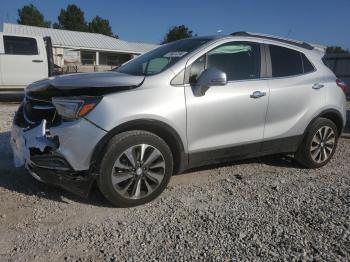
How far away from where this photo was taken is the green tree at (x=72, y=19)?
6619 cm

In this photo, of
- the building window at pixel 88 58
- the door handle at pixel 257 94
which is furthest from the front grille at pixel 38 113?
the building window at pixel 88 58

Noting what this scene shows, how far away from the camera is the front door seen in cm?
389

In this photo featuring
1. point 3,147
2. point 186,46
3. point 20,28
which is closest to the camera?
point 186,46

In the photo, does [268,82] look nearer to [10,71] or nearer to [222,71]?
[222,71]

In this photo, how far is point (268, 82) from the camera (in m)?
4.39

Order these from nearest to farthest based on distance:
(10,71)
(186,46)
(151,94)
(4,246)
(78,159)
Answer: (4,246) → (78,159) → (151,94) → (186,46) → (10,71)

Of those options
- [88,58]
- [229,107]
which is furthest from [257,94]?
[88,58]

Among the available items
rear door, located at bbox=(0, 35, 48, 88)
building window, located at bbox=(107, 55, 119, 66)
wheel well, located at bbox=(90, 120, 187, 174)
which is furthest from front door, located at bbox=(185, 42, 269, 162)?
building window, located at bbox=(107, 55, 119, 66)

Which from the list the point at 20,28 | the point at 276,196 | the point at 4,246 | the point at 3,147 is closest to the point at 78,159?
→ the point at 4,246

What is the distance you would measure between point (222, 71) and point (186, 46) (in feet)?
1.87

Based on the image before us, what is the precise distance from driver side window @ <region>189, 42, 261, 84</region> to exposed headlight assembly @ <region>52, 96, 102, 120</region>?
1.09 m

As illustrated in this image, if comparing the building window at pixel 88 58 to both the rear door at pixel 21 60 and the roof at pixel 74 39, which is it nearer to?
the roof at pixel 74 39

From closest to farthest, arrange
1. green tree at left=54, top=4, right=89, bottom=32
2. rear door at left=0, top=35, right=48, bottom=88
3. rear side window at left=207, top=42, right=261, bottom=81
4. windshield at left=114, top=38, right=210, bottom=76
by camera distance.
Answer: windshield at left=114, top=38, right=210, bottom=76 → rear side window at left=207, top=42, right=261, bottom=81 → rear door at left=0, top=35, right=48, bottom=88 → green tree at left=54, top=4, right=89, bottom=32

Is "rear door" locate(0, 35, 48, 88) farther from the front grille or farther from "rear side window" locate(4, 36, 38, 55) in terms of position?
the front grille
